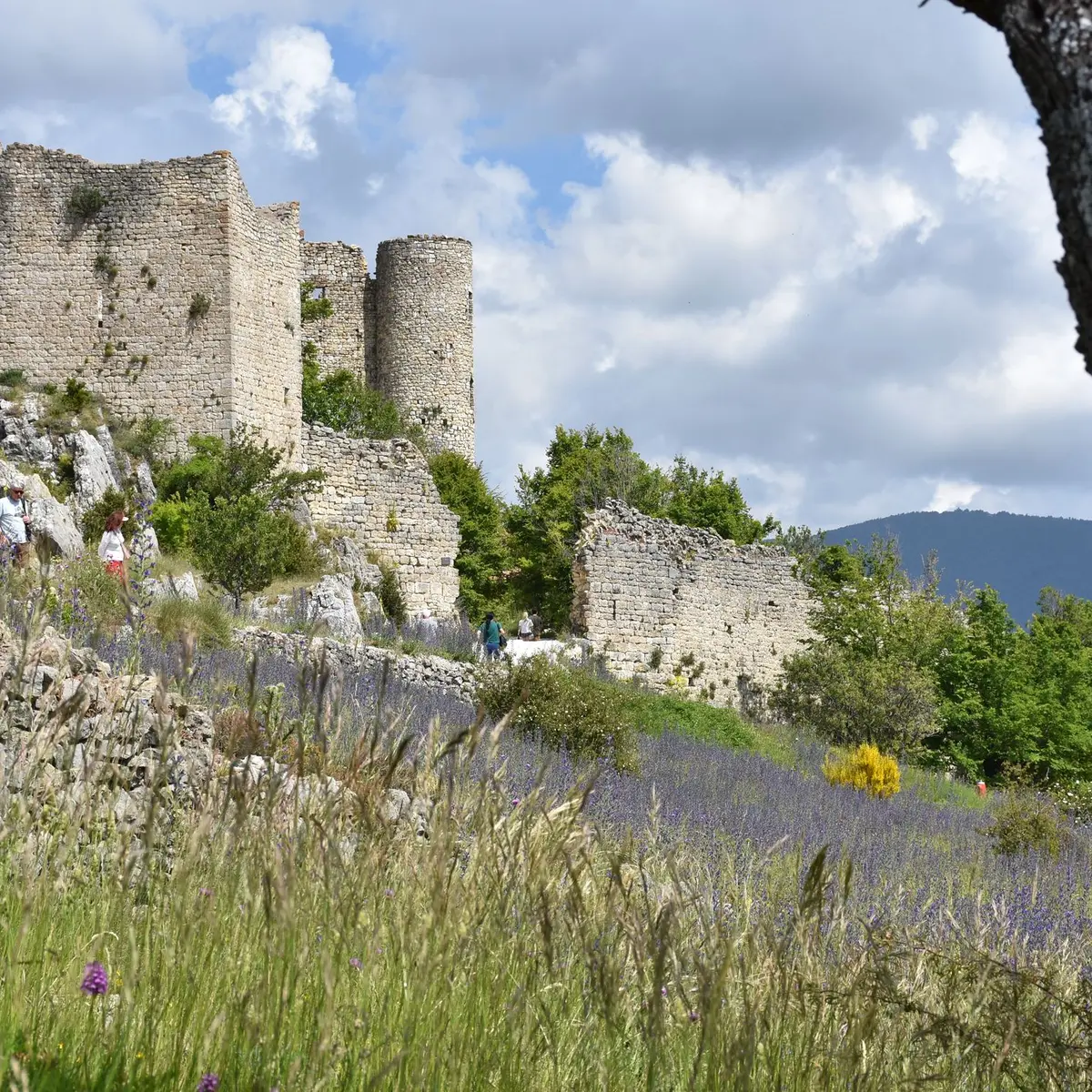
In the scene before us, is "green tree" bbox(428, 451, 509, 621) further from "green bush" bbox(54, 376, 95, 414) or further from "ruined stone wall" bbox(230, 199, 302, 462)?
"green bush" bbox(54, 376, 95, 414)

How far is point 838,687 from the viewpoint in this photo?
64.3ft

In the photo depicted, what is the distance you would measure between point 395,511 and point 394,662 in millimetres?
13611

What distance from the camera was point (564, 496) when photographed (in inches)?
1452

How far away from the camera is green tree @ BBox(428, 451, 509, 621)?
31.8 metres

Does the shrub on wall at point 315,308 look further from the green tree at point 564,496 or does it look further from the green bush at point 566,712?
the green bush at point 566,712

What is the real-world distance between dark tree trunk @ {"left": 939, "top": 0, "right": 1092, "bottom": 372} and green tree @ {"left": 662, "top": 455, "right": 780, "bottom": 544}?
3503 cm

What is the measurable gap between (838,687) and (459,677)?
23.1ft

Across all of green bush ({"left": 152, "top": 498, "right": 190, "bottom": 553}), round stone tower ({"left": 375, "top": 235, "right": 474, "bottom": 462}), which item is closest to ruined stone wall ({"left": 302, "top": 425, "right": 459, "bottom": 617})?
green bush ({"left": 152, "top": 498, "right": 190, "bottom": 553})

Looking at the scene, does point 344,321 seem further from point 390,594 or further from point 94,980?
point 94,980

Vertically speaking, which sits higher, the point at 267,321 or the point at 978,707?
the point at 267,321

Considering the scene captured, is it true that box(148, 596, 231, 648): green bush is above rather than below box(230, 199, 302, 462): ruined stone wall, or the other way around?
below

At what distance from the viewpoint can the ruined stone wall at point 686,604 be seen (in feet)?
70.8

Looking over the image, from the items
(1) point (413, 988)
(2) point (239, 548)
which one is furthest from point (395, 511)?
(1) point (413, 988)

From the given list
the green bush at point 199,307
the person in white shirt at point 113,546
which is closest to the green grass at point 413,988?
the person in white shirt at point 113,546
